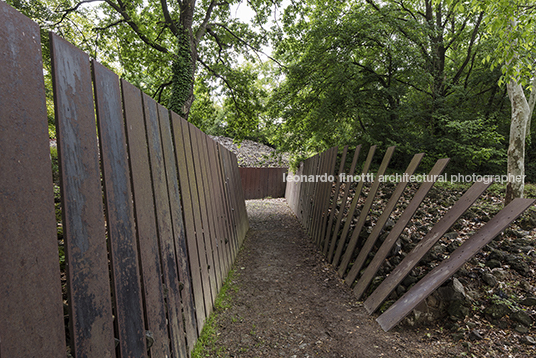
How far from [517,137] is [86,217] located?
679 cm

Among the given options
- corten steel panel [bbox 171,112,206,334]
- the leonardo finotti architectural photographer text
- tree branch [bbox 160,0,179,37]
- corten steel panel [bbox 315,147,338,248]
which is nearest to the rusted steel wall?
tree branch [bbox 160,0,179,37]

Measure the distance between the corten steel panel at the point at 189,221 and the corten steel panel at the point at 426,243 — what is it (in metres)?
1.74

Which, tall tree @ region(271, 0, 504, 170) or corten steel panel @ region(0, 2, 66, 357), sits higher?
tall tree @ region(271, 0, 504, 170)

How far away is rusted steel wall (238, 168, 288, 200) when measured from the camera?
16188 millimetres

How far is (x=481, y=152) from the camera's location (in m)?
A: 6.75

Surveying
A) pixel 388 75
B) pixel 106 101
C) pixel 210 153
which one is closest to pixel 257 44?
pixel 388 75

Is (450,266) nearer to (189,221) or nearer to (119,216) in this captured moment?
(189,221)

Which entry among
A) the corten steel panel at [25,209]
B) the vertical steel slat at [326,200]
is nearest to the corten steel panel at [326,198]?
the vertical steel slat at [326,200]

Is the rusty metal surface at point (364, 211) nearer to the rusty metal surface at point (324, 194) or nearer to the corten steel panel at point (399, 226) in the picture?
the corten steel panel at point (399, 226)

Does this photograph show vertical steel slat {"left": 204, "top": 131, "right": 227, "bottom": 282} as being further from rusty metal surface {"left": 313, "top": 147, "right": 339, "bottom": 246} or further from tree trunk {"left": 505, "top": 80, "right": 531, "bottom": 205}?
tree trunk {"left": 505, "top": 80, "right": 531, "bottom": 205}

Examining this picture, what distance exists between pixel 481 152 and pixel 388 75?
10.8 feet

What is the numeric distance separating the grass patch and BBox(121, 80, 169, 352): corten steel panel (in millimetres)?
607

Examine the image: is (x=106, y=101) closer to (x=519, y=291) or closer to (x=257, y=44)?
(x=519, y=291)

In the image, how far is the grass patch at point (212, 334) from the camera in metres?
2.18
